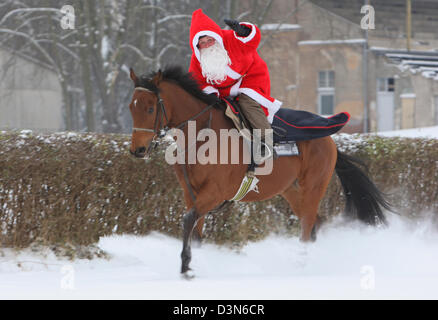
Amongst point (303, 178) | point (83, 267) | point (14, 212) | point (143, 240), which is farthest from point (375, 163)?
point (14, 212)

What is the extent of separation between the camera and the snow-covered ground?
5.21 meters

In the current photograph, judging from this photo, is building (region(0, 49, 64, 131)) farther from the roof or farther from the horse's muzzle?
the horse's muzzle

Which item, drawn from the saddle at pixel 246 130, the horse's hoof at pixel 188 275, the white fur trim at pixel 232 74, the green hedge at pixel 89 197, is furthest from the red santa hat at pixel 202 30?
the horse's hoof at pixel 188 275

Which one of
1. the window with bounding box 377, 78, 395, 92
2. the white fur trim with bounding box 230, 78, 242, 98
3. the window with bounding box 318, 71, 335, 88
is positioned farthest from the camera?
the window with bounding box 318, 71, 335, 88

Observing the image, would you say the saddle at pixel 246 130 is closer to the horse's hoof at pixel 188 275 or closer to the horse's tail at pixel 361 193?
the horse's tail at pixel 361 193

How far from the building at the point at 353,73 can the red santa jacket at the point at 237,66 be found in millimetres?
17354

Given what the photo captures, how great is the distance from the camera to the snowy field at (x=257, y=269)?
5.21 meters

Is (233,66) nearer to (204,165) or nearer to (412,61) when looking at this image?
(204,165)

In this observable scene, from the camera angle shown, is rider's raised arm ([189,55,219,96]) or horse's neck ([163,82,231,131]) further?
rider's raised arm ([189,55,219,96])

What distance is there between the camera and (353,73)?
2377 centimetres

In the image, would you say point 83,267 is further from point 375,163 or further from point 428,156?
point 428,156

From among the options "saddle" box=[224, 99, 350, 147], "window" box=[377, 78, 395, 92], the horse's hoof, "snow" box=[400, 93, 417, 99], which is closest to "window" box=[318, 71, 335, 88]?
"window" box=[377, 78, 395, 92]

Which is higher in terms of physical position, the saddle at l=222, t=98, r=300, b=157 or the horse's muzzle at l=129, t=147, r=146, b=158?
the saddle at l=222, t=98, r=300, b=157

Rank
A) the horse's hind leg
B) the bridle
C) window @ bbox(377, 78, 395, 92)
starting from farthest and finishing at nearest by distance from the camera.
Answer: window @ bbox(377, 78, 395, 92) < the horse's hind leg < the bridle
